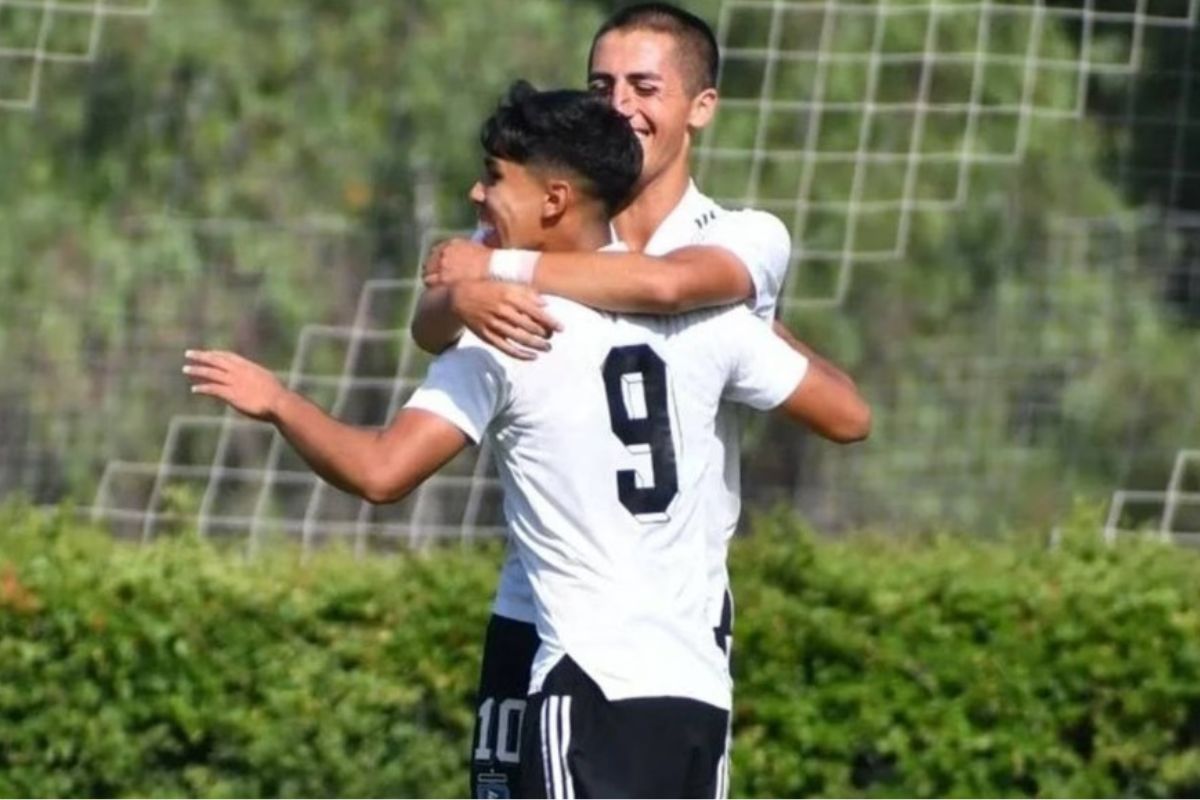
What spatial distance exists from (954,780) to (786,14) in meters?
2.39

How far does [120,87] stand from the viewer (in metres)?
8.38

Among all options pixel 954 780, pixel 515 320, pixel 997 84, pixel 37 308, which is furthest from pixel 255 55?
pixel 515 320

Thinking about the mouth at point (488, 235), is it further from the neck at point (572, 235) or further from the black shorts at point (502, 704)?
the black shorts at point (502, 704)

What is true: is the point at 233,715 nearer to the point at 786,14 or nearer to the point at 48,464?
the point at 48,464

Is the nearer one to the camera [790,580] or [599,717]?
[599,717]

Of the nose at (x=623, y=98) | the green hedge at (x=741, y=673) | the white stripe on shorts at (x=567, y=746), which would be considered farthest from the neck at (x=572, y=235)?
the green hedge at (x=741, y=673)

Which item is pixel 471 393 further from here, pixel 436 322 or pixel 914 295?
pixel 914 295

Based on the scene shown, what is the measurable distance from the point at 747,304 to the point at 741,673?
290 cm

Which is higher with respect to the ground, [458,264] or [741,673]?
[458,264]

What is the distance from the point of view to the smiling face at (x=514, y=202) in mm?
4145

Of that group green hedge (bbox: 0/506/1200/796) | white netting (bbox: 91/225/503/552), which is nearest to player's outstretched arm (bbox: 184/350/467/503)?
green hedge (bbox: 0/506/1200/796)

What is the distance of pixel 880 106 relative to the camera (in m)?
8.18

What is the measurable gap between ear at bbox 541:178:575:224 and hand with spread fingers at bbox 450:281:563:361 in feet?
0.56

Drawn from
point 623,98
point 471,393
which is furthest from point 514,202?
point 623,98
